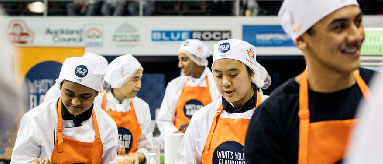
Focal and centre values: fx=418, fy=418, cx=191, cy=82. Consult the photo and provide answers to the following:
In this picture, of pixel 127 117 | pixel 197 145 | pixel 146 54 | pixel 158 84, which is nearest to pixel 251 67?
pixel 197 145

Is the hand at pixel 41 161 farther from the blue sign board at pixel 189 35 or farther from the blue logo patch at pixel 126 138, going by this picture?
the blue sign board at pixel 189 35

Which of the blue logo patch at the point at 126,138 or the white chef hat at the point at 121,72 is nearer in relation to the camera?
the blue logo patch at the point at 126,138

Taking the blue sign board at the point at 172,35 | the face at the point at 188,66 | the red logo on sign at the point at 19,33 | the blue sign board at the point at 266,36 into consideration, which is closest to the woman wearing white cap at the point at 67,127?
the face at the point at 188,66

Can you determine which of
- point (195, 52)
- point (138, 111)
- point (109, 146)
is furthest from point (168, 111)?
point (109, 146)

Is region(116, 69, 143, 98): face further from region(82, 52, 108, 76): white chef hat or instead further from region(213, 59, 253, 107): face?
region(213, 59, 253, 107): face

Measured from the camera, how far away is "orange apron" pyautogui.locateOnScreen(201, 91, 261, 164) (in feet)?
7.06

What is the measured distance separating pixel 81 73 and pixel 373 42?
8.17 feet

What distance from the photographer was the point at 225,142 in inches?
85.9

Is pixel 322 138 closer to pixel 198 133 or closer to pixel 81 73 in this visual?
pixel 198 133

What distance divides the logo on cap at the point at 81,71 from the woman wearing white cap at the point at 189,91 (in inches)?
68.0

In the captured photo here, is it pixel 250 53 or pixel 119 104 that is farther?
pixel 119 104

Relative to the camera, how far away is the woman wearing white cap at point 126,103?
3.56 metres

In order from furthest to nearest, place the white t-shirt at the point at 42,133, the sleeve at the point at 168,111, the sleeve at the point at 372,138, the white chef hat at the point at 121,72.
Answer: the sleeve at the point at 168,111 → the white chef hat at the point at 121,72 → the white t-shirt at the point at 42,133 → the sleeve at the point at 372,138

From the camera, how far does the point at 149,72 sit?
8.77m
